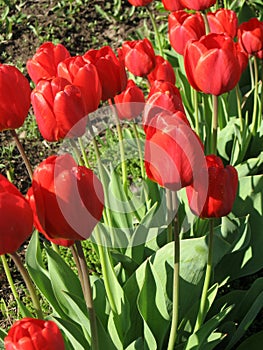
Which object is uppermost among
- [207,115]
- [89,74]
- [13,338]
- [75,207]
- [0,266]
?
[89,74]

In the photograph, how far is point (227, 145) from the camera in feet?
8.85

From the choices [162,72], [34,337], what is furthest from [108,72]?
[34,337]

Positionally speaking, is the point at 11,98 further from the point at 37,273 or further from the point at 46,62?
the point at 37,273

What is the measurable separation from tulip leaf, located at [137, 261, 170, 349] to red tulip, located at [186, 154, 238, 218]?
10.8 inches

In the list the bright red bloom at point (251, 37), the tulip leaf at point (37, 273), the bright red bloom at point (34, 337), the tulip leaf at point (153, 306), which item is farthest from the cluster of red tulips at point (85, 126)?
the tulip leaf at point (37, 273)

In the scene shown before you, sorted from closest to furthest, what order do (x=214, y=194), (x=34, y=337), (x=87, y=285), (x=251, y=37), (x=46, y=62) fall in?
(x=34, y=337) < (x=87, y=285) < (x=214, y=194) < (x=46, y=62) < (x=251, y=37)

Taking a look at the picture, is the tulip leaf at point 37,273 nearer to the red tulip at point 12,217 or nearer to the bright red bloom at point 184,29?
the red tulip at point 12,217

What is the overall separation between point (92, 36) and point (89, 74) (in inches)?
102

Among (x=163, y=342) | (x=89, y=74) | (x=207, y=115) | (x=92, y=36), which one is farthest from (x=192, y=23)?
(x=92, y=36)

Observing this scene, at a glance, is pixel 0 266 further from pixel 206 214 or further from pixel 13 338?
pixel 13 338

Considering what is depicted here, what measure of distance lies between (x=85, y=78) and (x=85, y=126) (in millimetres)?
126

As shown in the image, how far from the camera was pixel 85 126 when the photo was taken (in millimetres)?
1582

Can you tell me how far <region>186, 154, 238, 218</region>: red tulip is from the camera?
1.50m

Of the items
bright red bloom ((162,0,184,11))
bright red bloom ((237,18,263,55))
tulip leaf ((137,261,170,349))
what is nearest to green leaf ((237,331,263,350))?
tulip leaf ((137,261,170,349))
